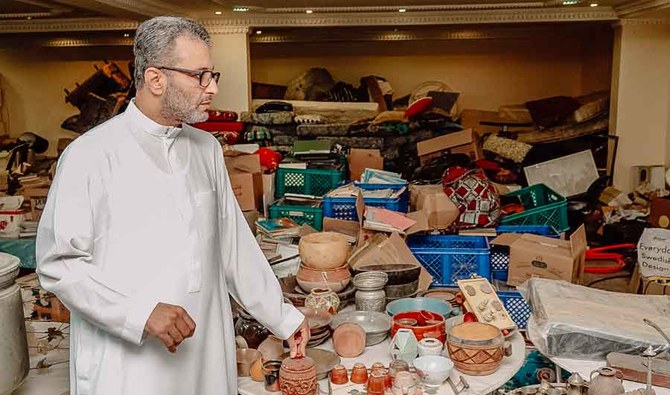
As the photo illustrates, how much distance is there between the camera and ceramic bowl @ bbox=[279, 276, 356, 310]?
2.92 meters

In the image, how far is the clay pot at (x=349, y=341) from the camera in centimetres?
247

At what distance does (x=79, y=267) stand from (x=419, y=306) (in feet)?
4.88

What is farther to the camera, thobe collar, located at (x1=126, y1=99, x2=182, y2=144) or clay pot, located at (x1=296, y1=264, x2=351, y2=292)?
clay pot, located at (x1=296, y1=264, x2=351, y2=292)

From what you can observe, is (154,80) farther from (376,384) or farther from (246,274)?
(376,384)

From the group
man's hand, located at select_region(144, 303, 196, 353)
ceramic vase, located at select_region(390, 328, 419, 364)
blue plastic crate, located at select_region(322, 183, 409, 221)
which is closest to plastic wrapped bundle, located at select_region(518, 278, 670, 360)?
ceramic vase, located at select_region(390, 328, 419, 364)

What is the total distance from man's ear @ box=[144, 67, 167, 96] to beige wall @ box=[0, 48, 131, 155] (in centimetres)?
862

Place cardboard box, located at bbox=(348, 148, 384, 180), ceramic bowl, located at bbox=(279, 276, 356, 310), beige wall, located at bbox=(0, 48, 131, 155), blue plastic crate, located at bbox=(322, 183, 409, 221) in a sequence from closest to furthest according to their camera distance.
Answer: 1. ceramic bowl, located at bbox=(279, 276, 356, 310)
2. blue plastic crate, located at bbox=(322, 183, 409, 221)
3. cardboard box, located at bbox=(348, 148, 384, 180)
4. beige wall, located at bbox=(0, 48, 131, 155)

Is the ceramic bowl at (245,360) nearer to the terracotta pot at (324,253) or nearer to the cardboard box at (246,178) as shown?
the terracotta pot at (324,253)

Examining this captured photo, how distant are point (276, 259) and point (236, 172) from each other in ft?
5.12

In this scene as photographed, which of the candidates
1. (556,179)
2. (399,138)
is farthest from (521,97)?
(399,138)

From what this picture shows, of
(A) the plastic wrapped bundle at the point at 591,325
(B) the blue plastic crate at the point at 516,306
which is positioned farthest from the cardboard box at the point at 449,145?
(A) the plastic wrapped bundle at the point at 591,325

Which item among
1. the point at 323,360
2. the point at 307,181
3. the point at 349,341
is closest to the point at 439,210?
the point at 307,181

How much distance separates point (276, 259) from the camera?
12.6 feet

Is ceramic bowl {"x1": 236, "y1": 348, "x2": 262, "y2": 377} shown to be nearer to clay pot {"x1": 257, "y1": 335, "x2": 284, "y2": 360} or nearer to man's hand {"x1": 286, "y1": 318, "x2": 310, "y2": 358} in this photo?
clay pot {"x1": 257, "y1": 335, "x2": 284, "y2": 360}
